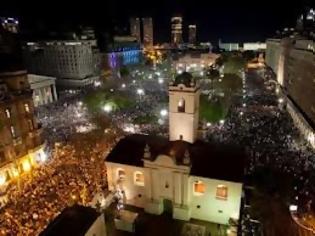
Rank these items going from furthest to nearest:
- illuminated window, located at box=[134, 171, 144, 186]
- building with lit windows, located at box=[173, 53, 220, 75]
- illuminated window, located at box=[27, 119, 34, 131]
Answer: building with lit windows, located at box=[173, 53, 220, 75] → illuminated window, located at box=[27, 119, 34, 131] → illuminated window, located at box=[134, 171, 144, 186]

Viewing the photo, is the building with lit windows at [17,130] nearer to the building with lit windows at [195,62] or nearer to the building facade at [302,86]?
the building facade at [302,86]

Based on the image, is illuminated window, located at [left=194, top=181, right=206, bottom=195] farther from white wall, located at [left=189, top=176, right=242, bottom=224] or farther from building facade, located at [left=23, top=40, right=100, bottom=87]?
building facade, located at [left=23, top=40, right=100, bottom=87]

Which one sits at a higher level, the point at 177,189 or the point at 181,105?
the point at 181,105

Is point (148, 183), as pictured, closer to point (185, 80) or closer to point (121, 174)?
point (121, 174)

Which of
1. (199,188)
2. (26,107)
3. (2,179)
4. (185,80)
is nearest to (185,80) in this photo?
(185,80)

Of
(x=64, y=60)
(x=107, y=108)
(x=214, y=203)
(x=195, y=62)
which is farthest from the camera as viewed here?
(x=195, y=62)

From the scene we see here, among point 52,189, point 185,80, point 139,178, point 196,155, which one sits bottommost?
point 52,189

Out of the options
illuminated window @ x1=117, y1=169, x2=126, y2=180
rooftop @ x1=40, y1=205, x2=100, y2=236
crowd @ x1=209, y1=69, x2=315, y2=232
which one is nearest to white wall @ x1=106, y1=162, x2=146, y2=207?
illuminated window @ x1=117, y1=169, x2=126, y2=180

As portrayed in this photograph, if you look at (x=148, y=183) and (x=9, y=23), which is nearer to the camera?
(x=148, y=183)
